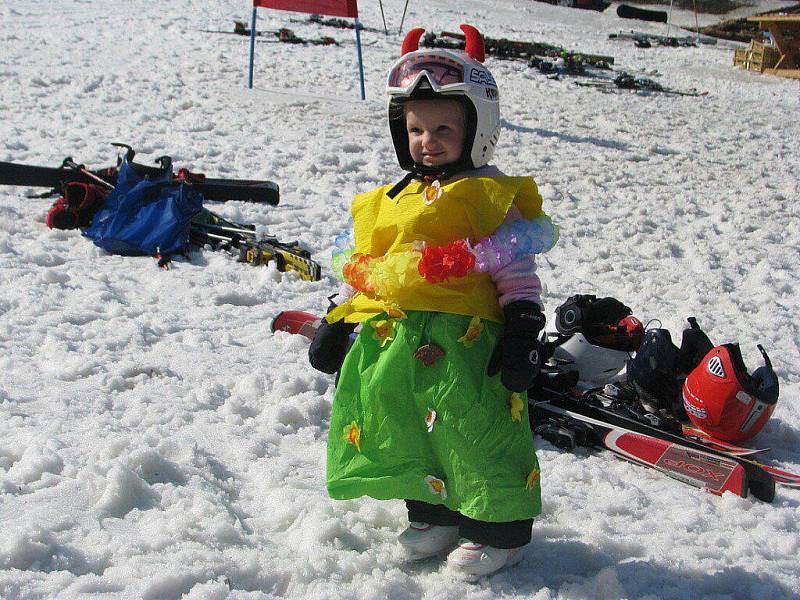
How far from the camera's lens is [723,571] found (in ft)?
10.00

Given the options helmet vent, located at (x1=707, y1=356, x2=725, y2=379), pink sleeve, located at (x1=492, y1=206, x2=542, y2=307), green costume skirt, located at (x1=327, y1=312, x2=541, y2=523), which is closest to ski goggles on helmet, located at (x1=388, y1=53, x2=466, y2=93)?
pink sleeve, located at (x1=492, y1=206, x2=542, y2=307)

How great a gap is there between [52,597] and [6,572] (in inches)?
7.3

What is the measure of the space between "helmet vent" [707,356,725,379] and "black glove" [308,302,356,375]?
2086 mm

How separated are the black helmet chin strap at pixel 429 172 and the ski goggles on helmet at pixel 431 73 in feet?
0.88

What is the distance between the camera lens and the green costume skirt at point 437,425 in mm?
2738


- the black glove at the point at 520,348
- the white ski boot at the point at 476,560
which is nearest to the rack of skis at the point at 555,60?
the black glove at the point at 520,348

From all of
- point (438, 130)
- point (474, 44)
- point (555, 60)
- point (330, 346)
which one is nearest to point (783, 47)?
point (555, 60)

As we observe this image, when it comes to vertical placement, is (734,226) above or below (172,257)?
above

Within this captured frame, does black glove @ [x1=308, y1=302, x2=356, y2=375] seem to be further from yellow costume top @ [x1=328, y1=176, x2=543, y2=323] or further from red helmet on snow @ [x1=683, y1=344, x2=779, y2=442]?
red helmet on snow @ [x1=683, y1=344, x2=779, y2=442]

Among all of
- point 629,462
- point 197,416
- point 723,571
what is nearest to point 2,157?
point 197,416

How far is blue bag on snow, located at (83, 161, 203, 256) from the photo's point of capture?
656 centimetres

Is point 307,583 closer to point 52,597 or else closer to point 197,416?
point 52,597

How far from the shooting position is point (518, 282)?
2748mm

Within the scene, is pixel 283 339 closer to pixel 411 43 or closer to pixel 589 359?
pixel 589 359
